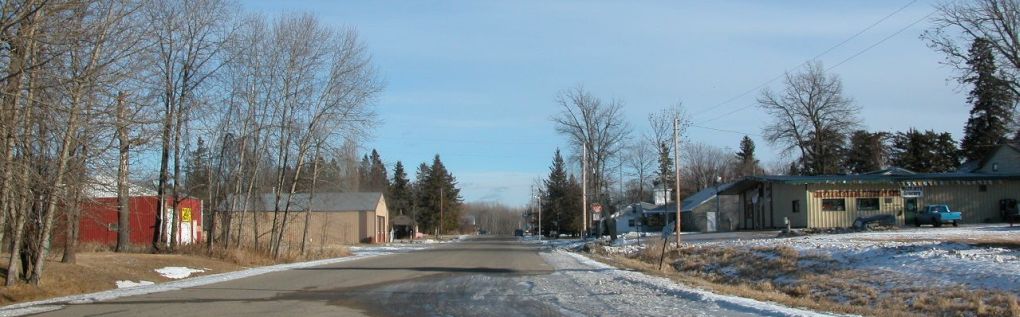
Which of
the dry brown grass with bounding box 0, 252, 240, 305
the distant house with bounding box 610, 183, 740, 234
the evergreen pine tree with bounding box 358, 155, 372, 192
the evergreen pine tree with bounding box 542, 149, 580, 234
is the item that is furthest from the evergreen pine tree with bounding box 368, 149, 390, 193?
the dry brown grass with bounding box 0, 252, 240, 305

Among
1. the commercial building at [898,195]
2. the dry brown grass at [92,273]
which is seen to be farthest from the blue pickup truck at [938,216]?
the dry brown grass at [92,273]

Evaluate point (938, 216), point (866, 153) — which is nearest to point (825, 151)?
point (866, 153)

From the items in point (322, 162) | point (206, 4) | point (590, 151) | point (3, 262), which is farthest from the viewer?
point (590, 151)

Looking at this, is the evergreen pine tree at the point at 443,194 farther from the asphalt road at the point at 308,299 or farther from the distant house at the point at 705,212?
the asphalt road at the point at 308,299

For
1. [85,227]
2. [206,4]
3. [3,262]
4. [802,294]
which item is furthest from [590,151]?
[3,262]

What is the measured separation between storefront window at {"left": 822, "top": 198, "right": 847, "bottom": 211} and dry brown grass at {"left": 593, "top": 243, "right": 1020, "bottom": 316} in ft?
62.5

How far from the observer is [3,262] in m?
19.6

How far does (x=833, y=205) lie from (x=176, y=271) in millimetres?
39775

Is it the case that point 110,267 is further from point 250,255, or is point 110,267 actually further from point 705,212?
point 705,212

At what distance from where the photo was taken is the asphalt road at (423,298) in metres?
13.6

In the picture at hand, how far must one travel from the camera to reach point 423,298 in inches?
639

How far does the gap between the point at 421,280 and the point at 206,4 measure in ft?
46.2

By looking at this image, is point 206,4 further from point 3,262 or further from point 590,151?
point 590,151

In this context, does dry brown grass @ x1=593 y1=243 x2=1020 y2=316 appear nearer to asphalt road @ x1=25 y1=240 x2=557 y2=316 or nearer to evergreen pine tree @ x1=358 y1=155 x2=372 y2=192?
asphalt road @ x1=25 y1=240 x2=557 y2=316
